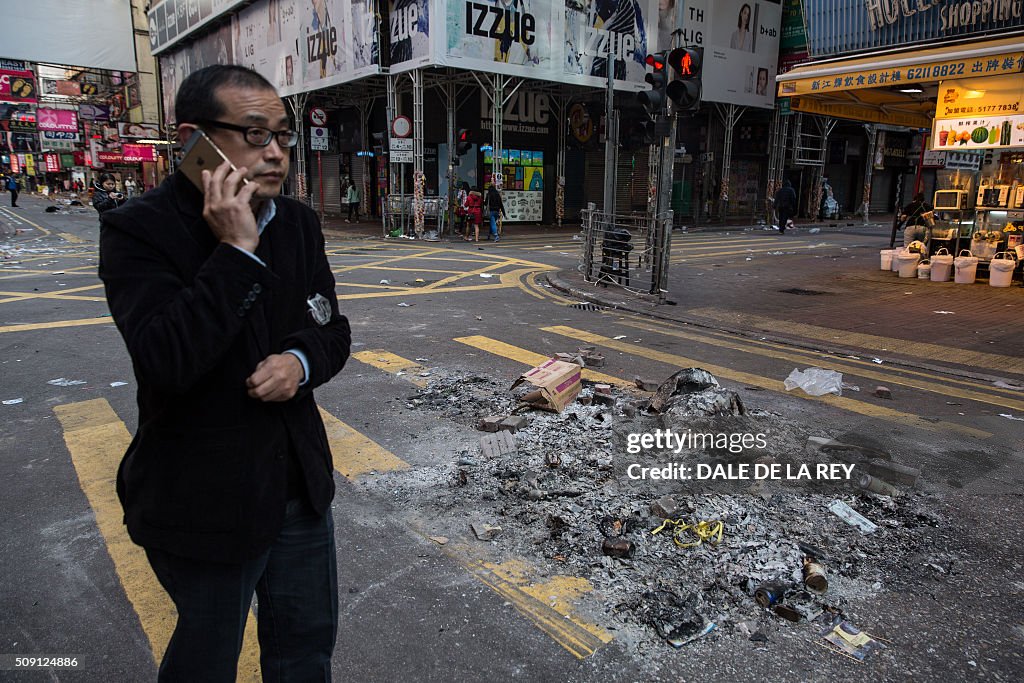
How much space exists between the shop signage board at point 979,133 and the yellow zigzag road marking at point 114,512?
14.6 meters

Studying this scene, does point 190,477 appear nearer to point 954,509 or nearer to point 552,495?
point 552,495

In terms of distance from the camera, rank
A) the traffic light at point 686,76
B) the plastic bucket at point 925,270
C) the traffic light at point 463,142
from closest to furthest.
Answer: the traffic light at point 686,76 → the plastic bucket at point 925,270 → the traffic light at point 463,142

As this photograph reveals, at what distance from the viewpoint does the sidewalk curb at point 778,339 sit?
7.21 meters

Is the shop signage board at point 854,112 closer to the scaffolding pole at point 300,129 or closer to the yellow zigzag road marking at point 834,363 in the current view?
the yellow zigzag road marking at point 834,363

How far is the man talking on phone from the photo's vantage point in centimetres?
156

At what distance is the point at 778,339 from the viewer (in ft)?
28.5

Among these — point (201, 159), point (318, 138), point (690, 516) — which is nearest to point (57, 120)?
point (318, 138)

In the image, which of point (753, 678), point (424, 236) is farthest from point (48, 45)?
point (753, 678)

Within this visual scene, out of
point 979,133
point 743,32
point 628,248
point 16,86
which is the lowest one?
point 628,248

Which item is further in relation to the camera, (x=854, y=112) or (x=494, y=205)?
(x=494, y=205)

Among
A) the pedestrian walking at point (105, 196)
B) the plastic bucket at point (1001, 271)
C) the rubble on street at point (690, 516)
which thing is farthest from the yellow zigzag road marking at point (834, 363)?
the pedestrian walking at point (105, 196)

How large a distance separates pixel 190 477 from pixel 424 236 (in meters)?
21.7

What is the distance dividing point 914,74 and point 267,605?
1337cm

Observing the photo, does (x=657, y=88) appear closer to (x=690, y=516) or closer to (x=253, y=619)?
(x=690, y=516)
